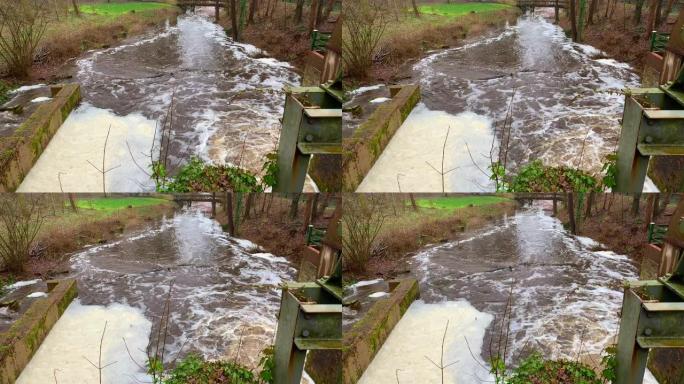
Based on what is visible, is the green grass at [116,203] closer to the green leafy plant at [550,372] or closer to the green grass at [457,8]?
the green grass at [457,8]

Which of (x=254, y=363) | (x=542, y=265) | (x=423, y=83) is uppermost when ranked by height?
(x=423, y=83)

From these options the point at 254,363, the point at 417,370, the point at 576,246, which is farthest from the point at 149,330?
the point at 576,246

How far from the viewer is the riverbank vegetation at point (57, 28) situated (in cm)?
884

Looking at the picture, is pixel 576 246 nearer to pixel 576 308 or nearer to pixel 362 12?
pixel 576 308

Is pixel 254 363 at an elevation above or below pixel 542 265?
Result: below

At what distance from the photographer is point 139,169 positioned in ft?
28.3

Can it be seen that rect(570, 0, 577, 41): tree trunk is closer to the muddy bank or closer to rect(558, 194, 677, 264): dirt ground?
rect(558, 194, 677, 264): dirt ground

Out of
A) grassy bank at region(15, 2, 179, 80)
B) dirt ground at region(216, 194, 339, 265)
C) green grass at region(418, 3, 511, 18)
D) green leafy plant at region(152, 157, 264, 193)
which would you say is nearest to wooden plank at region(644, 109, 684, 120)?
green grass at region(418, 3, 511, 18)

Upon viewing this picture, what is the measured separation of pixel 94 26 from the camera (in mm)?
9023

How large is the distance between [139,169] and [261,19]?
1.55 meters

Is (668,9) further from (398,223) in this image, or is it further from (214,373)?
(214,373)

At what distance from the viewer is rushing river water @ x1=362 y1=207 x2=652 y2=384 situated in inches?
363

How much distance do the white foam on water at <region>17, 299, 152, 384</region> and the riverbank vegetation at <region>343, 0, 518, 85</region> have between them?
8.68 ft

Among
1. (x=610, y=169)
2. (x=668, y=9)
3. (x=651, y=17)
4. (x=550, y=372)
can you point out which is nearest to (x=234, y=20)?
(x=610, y=169)
